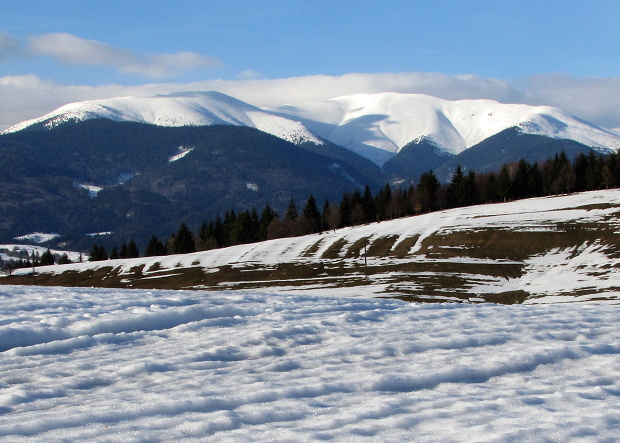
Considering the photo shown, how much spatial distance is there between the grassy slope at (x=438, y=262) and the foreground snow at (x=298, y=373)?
194 ft

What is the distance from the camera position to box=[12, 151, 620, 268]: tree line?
16188cm

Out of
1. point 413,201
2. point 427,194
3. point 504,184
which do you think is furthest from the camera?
point 427,194

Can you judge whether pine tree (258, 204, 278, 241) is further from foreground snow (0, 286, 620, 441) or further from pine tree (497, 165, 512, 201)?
foreground snow (0, 286, 620, 441)

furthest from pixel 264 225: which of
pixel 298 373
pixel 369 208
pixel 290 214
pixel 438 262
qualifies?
pixel 298 373

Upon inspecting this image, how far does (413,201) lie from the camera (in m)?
170

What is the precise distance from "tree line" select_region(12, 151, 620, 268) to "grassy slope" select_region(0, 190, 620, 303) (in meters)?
16.8

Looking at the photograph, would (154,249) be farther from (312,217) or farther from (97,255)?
(312,217)

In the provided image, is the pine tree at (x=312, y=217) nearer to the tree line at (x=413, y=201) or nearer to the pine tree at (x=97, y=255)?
the tree line at (x=413, y=201)

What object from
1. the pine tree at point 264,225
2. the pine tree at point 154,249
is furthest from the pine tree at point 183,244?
the pine tree at point 264,225

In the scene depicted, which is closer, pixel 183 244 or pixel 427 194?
pixel 183 244

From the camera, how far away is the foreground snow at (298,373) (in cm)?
944

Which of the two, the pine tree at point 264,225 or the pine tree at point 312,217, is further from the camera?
the pine tree at point 312,217

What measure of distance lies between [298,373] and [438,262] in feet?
303

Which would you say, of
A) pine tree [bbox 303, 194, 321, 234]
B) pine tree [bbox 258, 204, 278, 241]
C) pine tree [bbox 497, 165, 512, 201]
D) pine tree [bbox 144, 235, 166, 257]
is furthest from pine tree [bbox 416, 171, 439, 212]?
pine tree [bbox 144, 235, 166, 257]
